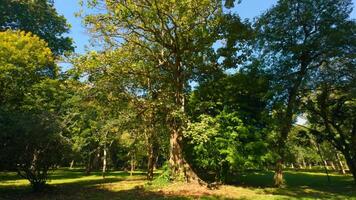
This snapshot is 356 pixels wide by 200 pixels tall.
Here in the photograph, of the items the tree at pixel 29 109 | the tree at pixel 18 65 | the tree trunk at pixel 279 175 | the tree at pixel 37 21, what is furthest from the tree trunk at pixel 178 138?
the tree at pixel 37 21

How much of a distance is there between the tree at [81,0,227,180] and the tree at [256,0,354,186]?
515 cm

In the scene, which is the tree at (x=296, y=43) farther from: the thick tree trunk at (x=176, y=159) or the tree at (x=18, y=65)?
the tree at (x=18, y=65)

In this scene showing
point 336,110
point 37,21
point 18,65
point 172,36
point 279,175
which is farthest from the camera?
point 37,21

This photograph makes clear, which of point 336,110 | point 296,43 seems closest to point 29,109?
point 296,43

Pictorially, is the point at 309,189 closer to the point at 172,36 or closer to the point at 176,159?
the point at 176,159

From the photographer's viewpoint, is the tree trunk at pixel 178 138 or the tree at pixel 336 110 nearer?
the tree trunk at pixel 178 138

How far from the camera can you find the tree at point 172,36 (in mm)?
18219

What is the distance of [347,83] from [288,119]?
17.1 feet

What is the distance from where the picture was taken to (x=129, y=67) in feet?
66.7

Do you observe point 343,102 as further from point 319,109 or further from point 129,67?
point 129,67

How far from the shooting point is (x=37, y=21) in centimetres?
4019

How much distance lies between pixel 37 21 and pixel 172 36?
86.1 feet

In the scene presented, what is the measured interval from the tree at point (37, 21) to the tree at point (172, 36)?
2172 cm

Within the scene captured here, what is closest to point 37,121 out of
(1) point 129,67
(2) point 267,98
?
(1) point 129,67
